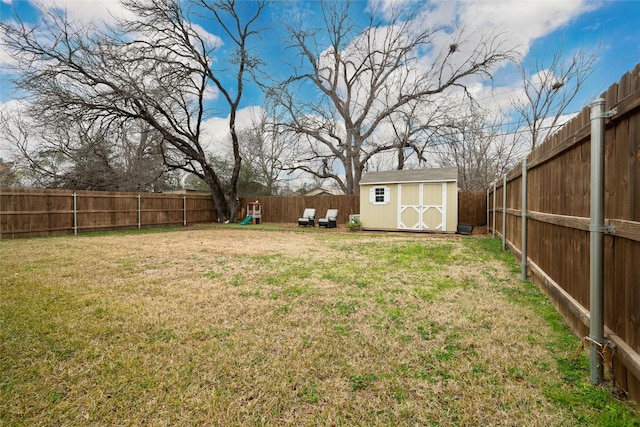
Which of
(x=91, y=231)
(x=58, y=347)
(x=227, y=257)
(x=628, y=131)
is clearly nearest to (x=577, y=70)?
(x=628, y=131)

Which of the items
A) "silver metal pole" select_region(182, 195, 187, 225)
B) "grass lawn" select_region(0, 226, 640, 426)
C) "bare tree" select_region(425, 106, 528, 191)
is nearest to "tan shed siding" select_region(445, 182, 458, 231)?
"bare tree" select_region(425, 106, 528, 191)

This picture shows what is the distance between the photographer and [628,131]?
5.06 feet

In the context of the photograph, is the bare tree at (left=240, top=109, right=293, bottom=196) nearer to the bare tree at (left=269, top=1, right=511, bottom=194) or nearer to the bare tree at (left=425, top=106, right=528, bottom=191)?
the bare tree at (left=269, top=1, right=511, bottom=194)

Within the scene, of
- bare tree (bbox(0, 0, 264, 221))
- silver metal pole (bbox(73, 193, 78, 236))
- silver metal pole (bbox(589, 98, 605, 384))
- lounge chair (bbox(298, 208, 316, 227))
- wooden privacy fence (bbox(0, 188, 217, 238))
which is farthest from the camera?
lounge chair (bbox(298, 208, 316, 227))

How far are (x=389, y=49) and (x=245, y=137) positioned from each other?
11580 millimetres

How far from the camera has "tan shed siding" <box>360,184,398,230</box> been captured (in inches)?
461

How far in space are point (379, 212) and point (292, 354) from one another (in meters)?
10.4

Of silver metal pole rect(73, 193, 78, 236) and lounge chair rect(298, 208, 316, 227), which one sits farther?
lounge chair rect(298, 208, 316, 227)

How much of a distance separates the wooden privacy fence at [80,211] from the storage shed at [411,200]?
9.53 meters

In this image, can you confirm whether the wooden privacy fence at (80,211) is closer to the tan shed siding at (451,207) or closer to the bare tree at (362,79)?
the bare tree at (362,79)

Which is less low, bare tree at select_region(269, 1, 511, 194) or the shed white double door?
bare tree at select_region(269, 1, 511, 194)

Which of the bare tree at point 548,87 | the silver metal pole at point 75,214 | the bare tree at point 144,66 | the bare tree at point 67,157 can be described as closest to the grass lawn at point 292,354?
the silver metal pole at point 75,214

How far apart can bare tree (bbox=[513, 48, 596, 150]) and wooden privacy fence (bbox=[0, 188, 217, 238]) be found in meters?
17.7

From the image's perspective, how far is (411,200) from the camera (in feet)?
37.4
